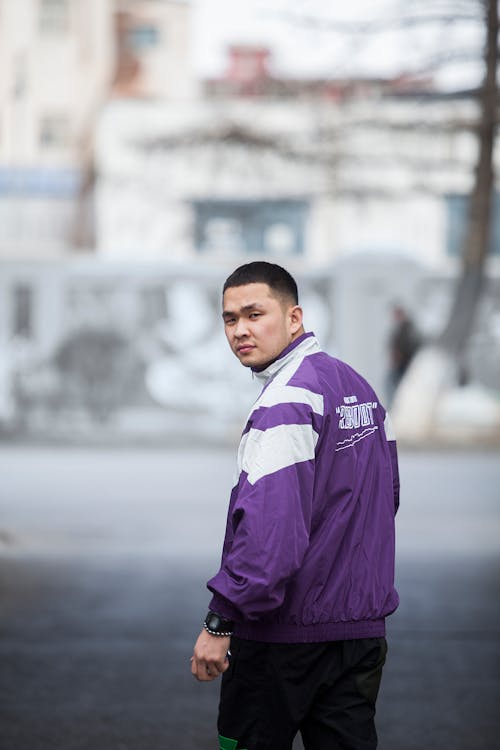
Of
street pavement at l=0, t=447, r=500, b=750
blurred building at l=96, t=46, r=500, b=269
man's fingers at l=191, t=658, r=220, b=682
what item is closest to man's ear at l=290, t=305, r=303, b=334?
man's fingers at l=191, t=658, r=220, b=682

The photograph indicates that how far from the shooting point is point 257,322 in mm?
3398

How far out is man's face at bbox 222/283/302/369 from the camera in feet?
11.1

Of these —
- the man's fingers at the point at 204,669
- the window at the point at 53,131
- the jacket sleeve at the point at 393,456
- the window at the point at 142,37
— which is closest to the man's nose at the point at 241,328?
the jacket sleeve at the point at 393,456

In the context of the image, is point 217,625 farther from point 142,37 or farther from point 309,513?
point 142,37

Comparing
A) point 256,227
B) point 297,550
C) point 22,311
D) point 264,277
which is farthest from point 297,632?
point 256,227

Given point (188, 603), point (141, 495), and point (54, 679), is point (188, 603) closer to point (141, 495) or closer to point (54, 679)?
point (54, 679)

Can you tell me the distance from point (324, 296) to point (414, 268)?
4.50 feet

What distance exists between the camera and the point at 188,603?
317 inches

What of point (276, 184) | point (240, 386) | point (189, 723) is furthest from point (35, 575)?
point (276, 184)

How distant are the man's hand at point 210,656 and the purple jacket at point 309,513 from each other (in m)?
0.07

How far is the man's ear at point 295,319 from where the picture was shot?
3.45m

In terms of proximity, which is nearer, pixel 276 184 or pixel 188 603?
pixel 188 603

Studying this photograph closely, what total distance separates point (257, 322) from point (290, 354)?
0.11m

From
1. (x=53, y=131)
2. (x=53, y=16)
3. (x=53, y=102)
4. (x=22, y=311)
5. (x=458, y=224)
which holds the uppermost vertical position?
(x=53, y=16)
